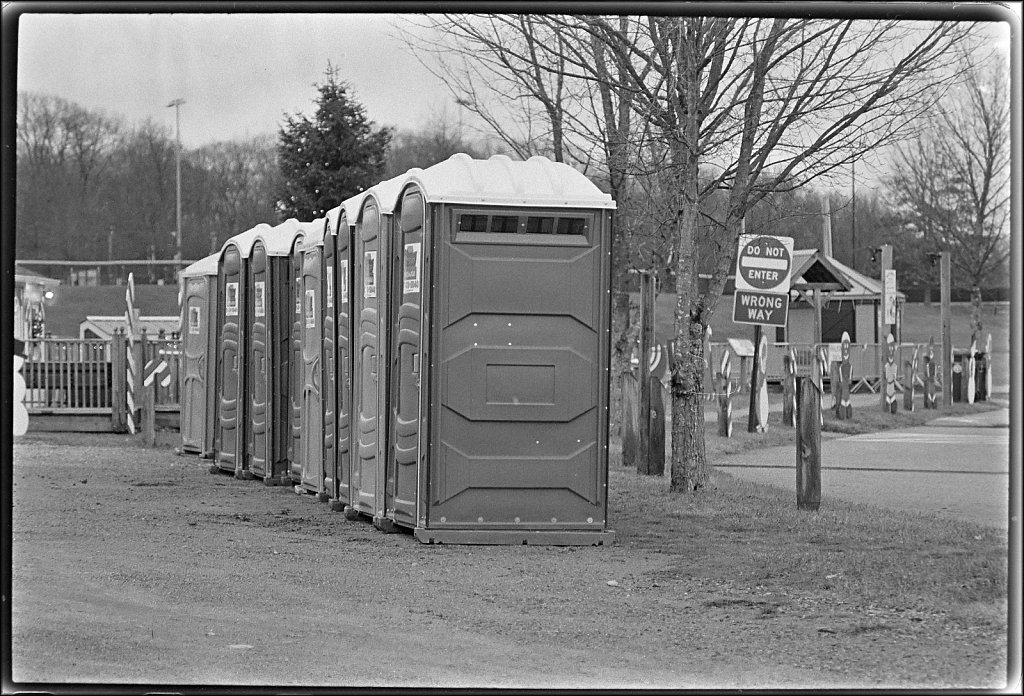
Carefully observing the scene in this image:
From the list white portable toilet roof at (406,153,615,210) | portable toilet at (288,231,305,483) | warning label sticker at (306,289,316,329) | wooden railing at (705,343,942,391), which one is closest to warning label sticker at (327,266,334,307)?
warning label sticker at (306,289,316,329)

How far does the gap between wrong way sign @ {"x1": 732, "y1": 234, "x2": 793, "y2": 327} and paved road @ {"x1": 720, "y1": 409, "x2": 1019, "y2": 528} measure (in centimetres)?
177

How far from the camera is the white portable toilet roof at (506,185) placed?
994 centimetres

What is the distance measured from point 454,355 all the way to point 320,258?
3.74m

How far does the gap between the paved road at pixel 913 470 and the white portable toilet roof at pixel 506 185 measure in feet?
12.2

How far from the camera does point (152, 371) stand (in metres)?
20.1

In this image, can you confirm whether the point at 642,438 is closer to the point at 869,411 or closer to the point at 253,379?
the point at 253,379

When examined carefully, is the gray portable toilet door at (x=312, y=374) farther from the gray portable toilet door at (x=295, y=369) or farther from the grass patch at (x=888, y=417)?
the grass patch at (x=888, y=417)

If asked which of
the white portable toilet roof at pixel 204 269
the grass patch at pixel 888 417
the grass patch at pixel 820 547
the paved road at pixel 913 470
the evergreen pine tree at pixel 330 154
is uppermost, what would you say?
the evergreen pine tree at pixel 330 154

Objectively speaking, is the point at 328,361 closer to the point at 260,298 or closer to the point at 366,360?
the point at 366,360

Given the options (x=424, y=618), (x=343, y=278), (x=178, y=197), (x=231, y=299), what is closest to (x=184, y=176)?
(x=178, y=197)

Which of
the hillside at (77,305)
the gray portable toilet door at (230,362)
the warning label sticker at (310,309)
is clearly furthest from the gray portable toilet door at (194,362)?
the hillside at (77,305)

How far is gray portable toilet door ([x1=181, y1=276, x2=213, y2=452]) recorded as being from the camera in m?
17.7

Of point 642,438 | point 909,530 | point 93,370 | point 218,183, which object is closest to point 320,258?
point 642,438

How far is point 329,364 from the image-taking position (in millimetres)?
12977
